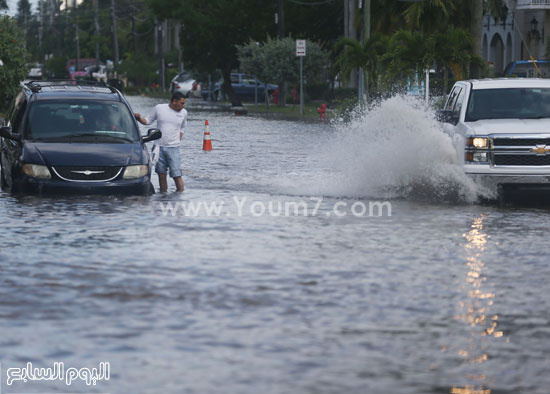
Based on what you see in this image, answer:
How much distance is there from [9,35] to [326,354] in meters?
38.2

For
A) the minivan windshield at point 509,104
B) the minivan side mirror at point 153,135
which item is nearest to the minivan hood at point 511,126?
the minivan windshield at point 509,104

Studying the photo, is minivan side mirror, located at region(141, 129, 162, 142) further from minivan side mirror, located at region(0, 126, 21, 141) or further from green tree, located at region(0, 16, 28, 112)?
green tree, located at region(0, 16, 28, 112)

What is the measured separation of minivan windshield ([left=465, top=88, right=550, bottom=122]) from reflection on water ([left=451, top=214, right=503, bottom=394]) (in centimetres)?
571

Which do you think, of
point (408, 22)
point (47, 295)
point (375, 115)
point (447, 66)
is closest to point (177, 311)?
point (47, 295)

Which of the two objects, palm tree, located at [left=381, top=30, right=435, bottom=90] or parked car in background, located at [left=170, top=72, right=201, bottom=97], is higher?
palm tree, located at [left=381, top=30, right=435, bottom=90]

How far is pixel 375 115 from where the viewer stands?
20266 millimetres

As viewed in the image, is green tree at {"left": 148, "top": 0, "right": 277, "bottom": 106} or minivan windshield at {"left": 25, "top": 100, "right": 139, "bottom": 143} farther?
green tree at {"left": 148, "top": 0, "right": 277, "bottom": 106}

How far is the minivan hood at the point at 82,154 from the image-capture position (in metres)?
16.4

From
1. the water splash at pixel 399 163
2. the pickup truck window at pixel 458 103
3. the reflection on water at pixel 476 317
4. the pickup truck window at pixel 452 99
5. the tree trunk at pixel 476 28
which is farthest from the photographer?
the tree trunk at pixel 476 28

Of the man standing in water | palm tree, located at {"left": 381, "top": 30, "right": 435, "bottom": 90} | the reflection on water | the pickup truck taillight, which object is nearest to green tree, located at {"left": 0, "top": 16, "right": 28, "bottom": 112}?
palm tree, located at {"left": 381, "top": 30, "right": 435, "bottom": 90}

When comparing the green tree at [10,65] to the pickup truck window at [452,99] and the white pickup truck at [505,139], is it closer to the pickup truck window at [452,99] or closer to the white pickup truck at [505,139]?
the pickup truck window at [452,99]

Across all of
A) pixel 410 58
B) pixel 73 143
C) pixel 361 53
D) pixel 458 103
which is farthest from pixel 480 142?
pixel 361 53

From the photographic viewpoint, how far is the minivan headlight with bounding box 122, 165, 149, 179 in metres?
16.6

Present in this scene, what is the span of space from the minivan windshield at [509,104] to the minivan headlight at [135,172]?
5037mm
